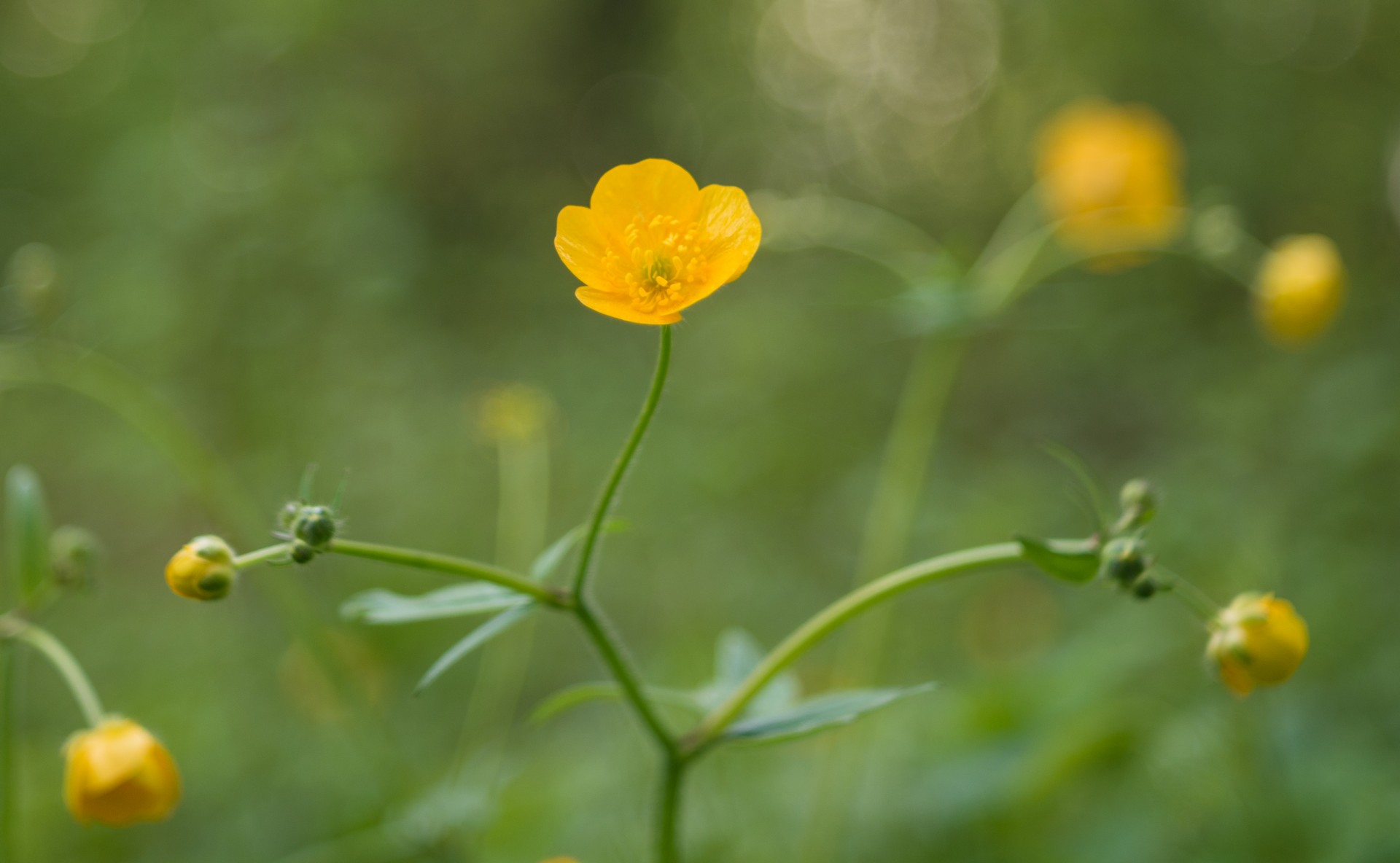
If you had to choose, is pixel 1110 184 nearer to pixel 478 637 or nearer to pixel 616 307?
pixel 616 307

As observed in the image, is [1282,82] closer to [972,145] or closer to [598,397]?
[972,145]

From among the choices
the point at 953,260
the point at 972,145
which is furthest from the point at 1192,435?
the point at 972,145

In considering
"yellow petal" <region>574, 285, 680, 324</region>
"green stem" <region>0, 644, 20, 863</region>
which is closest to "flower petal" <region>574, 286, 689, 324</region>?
"yellow petal" <region>574, 285, 680, 324</region>

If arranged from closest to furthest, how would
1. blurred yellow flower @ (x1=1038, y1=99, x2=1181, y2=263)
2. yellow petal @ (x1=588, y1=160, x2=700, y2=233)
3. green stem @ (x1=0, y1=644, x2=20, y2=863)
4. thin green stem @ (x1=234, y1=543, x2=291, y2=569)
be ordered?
1. thin green stem @ (x1=234, y1=543, x2=291, y2=569)
2. yellow petal @ (x1=588, y1=160, x2=700, y2=233)
3. green stem @ (x1=0, y1=644, x2=20, y2=863)
4. blurred yellow flower @ (x1=1038, y1=99, x2=1181, y2=263)

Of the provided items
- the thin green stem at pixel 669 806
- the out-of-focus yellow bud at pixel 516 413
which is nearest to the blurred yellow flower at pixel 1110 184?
the out-of-focus yellow bud at pixel 516 413

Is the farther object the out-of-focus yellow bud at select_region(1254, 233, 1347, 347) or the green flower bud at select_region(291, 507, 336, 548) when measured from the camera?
the out-of-focus yellow bud at select_region(1254, 233, 1347, 347)

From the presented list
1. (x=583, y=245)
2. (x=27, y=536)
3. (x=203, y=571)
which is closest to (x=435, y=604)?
(x=203, y=571)

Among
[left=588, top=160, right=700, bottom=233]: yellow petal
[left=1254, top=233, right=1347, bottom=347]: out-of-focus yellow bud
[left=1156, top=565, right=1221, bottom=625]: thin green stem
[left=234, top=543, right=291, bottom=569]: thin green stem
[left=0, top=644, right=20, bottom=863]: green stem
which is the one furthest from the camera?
[left=1254, top=233, right=1347, bottom=347]: out-of-focus yellow bud

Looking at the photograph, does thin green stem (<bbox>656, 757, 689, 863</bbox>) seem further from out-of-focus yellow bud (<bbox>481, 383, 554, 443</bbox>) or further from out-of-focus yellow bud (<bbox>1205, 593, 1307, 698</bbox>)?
out-of-focus yellow bud (<bbox>481, 383, 554, 443</bbox>)
